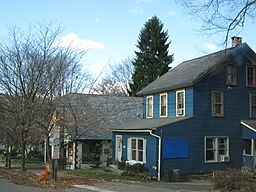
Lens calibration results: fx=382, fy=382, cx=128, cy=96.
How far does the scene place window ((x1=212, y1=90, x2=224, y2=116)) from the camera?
1055 inches

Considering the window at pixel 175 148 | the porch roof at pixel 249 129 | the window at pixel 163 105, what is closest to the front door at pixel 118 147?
the window at pixel 163 105

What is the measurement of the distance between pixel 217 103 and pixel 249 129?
113 inches

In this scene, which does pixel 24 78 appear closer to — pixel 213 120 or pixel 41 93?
pixel 41 93

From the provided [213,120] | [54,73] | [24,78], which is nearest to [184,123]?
[213,120]

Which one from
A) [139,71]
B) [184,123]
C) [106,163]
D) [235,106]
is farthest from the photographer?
[139,71]

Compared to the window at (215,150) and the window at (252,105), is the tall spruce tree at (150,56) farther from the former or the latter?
the window at (215,150)

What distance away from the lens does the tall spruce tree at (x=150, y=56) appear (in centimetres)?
5450

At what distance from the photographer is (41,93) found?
85.3 feet

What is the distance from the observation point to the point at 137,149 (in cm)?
2689

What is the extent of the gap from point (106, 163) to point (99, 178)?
10843 mm

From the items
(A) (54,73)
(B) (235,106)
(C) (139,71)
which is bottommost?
(B) (235,106)

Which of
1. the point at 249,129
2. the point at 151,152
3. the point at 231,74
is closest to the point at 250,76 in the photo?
the point at 231,74

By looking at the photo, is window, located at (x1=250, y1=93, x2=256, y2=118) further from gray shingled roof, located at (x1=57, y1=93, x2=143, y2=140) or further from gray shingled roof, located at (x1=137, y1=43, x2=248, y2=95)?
gray shingled roof, located at (x1=57, y1=93, x2=143, y2=140)

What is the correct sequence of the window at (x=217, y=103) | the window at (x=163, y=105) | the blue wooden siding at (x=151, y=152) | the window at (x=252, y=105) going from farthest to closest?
1. the window at (x=163, y=105)
2. the window at (x=252, y=105)
3. the window at (x=217, y=103)
4. the blue wooden siding at (x=151, y=152)
